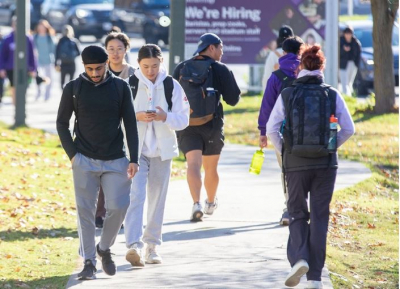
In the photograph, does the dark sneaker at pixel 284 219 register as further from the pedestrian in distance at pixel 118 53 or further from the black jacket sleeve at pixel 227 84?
the pedestrian in distance at pixel 118 53

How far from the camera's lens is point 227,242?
909 cm

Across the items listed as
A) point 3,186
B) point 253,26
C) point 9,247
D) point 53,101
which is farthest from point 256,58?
point 9,247

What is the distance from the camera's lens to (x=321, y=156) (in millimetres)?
7160

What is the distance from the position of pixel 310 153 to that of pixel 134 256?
1.70 m

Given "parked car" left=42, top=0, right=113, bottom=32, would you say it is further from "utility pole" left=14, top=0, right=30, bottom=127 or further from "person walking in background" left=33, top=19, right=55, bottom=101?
"utility pole" left=14, top=0, right=30, bottom=127

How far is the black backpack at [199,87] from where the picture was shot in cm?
956

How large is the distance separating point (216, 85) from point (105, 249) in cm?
271

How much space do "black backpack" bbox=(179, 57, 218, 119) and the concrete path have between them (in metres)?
1.15

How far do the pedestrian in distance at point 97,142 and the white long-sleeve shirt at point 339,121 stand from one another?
1027 millimetres

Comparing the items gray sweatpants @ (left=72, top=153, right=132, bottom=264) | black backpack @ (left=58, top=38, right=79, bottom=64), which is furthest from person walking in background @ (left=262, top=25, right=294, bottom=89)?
black backpack @ (left=58, top=38, right=79, bottom=64)

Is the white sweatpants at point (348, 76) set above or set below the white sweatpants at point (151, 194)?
above

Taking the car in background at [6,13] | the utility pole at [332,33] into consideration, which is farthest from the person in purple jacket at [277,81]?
the car in background at [6,13]

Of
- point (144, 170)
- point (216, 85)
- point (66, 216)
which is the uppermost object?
point (216, 85)

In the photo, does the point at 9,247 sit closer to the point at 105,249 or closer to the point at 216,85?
the point at 105,249
